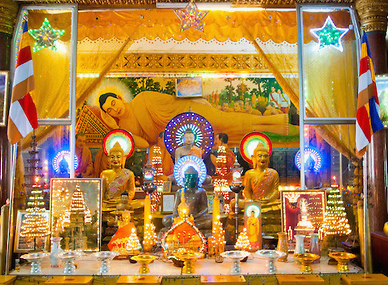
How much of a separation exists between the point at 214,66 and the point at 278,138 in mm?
2412

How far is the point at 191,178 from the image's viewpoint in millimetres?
5641

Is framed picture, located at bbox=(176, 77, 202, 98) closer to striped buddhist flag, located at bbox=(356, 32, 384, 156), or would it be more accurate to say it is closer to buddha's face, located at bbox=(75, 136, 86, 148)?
buddha's face, located at bbox=(75, 136, 86, 148)

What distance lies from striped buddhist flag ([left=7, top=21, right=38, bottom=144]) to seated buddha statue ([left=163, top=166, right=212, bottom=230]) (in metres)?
2.07

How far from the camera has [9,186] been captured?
5320 mm

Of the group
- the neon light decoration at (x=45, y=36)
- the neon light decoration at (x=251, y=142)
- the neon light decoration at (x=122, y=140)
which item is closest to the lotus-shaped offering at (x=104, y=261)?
the neon light decoration at (x=45, y=36)

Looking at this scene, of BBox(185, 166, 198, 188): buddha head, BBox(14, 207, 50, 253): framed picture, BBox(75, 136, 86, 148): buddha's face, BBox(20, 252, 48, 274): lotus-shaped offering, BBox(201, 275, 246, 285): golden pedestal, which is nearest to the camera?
BBox(201, 275, 246, 285): golden pedestal

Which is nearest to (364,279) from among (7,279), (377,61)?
(377,61)

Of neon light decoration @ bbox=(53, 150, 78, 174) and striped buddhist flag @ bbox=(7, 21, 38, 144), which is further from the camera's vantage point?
neon light decoration @ bbox=(53, 150, 78, 174)

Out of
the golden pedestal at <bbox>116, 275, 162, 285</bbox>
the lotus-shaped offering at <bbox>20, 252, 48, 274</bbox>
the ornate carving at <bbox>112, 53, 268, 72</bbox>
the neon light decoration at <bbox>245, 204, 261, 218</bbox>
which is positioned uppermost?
the ornate carving at <bbox>112, 53, 268, 72</bbox>

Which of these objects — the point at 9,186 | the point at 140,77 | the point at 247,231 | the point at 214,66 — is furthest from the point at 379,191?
the point at 140,77

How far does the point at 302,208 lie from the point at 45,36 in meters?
4.06

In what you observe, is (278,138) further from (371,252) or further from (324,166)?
(371,252)

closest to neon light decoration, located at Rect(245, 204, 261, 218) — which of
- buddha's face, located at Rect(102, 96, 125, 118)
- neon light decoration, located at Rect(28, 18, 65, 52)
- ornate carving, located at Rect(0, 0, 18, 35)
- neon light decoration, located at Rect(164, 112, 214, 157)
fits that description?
neon light decoration, located at Rect(164, 112, 214, 157)

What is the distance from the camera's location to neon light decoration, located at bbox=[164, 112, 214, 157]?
26.7 feet
